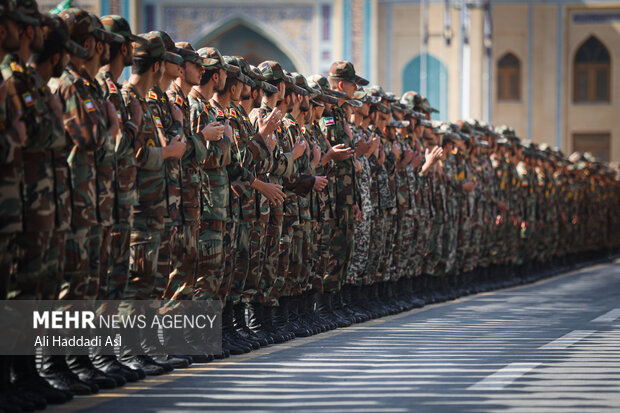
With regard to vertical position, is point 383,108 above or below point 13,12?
above

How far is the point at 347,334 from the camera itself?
428 inches

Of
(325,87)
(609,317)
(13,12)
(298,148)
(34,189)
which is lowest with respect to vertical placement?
(609,317)

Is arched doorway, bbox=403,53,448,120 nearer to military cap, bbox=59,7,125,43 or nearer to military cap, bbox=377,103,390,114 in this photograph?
Result: military cap, bbox=377,103,390,114

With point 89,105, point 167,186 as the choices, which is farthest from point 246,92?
point 89,105

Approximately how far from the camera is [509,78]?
4553 centimetres

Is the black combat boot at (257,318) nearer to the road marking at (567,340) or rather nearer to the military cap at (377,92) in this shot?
the road marking at (567,340)

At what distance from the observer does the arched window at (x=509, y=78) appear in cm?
4541

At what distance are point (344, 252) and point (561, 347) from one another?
9.66ft

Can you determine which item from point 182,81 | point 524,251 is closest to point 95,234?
point 182,81

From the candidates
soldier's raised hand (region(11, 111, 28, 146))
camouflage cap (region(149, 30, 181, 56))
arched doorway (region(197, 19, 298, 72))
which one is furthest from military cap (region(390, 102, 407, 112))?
arched doorway (region(197, 19, 298, 72))

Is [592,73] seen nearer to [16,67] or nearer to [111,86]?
[111,86]

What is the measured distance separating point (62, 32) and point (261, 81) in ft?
12.2

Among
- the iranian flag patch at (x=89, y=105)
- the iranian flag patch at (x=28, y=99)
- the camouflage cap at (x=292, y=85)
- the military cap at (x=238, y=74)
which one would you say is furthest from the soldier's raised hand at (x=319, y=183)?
the iranian flag patch at (x=28, y=99)

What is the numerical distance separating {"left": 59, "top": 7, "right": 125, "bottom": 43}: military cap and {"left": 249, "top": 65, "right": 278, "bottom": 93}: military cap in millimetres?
2834
